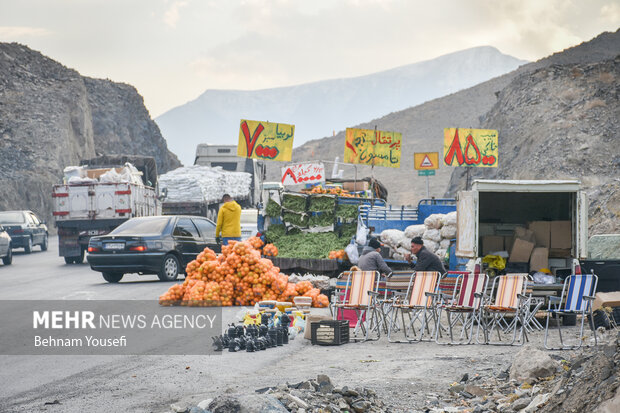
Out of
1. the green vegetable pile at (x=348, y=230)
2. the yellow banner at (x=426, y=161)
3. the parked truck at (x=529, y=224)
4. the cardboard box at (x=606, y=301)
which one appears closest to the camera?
the cardboard box at (x=606, y=301)

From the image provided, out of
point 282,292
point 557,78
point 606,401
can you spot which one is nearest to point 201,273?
point 282,292

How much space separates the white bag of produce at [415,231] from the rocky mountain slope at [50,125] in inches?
1449

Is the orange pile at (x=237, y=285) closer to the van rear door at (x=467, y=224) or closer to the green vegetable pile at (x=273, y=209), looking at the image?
the van rear door at (x=467, y=224)

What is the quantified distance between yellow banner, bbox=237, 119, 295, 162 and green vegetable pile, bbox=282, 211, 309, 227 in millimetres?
3840

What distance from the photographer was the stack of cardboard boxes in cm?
1434

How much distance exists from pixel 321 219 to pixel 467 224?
509 centimetres

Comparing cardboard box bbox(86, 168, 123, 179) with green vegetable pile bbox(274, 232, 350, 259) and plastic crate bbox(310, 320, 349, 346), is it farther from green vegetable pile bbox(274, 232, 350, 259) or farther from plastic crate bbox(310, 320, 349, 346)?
plastic crate bbox(310, 320, 349, 346)

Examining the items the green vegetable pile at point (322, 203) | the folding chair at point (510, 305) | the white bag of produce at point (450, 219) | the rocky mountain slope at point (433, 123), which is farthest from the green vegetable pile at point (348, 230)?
the rocky mountain slope at point (433, 123)

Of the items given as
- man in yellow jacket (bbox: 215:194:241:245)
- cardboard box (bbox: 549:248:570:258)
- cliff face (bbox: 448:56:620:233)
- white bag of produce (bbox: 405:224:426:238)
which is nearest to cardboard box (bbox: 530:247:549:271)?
cardboard box (bbox: 549:248:570:258)

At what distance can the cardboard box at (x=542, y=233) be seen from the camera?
48.3 feet

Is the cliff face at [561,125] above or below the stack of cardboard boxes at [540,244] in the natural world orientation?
above

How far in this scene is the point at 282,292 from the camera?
14.6m

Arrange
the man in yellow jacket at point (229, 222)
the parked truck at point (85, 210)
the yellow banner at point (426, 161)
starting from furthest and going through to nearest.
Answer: the yellow banner at point (426, 161) < the parked truck at point (85, 210) < the man in yellow jacket at point (229, 222)

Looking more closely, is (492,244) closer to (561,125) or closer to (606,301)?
(606,301)
